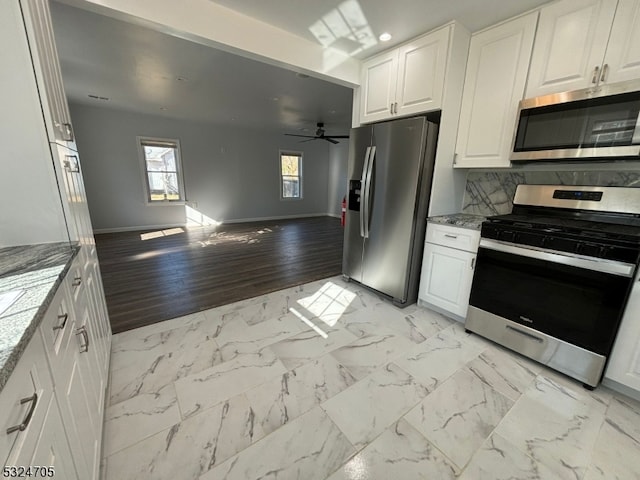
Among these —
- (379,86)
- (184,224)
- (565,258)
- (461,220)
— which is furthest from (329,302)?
(184,224)

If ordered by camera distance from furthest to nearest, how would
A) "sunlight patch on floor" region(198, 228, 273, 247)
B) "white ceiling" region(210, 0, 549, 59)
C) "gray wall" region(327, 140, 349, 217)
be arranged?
1. "gray wall" region(327, 140, 349, 217)
2. "sunlight patch on floor" region(198, 228, 273, 247)
3. "white ceiling" region(210, 0, 549, 59)

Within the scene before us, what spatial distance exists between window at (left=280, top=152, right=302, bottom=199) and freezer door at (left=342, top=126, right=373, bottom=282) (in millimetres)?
5248

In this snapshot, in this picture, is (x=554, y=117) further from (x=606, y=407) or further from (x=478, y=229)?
(x=606, y=407)

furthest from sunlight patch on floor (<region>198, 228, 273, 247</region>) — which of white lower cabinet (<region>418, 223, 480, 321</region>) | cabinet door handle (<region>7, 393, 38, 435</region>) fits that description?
cabinet door handle (<region>7, 393, 38, 435</region>)

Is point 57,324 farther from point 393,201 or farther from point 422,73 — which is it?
point 422,73

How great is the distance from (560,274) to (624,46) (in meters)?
1.43

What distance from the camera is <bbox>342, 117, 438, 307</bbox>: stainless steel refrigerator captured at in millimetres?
2344

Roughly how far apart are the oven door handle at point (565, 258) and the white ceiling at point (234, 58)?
1.70 meters

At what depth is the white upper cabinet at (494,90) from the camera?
6.55 feet

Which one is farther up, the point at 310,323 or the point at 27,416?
the point at 27,416

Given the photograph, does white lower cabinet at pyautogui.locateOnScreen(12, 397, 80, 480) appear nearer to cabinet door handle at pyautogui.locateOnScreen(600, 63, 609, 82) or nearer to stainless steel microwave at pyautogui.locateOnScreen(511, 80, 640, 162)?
stainless steel microwave at pyautogui.locateOnScreen(511, 80, 640, 162)

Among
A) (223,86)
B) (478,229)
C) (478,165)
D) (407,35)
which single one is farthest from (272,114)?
(478,229)

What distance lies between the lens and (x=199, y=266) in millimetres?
3705

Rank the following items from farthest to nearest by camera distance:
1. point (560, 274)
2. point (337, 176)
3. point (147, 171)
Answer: point (337, 176)
point (147, 171)
point (560, 274)
